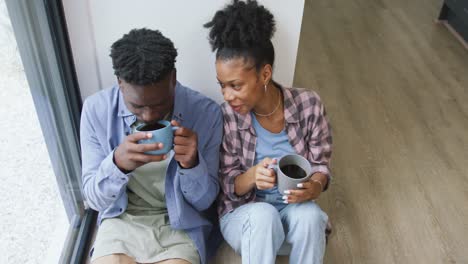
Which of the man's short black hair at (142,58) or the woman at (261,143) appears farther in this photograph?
the woman at (261,143)

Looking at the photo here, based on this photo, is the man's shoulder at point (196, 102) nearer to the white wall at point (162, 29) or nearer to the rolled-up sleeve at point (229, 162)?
the rolled-up sleeve at point (229, 162)

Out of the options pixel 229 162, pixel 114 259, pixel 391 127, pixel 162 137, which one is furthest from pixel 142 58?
pixel 391 127

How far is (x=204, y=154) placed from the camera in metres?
1.49

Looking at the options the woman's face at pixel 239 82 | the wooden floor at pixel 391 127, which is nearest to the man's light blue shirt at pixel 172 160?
the woman's face at pixel 239 82

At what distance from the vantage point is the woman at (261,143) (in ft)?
4.41

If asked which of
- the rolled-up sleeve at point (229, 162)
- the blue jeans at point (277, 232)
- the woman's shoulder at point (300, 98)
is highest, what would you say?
the woman's shoulder at point (300, 98)

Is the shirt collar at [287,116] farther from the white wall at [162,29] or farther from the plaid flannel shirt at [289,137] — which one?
the white wall at [162,29]

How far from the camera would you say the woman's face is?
134 centimetres

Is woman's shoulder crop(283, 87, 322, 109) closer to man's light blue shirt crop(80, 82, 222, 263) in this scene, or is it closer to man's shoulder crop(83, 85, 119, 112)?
man's light blue shirt crop(80, 82, 222, 263)

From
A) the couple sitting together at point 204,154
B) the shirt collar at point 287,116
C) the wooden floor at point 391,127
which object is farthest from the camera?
the wooden floor at point 391,127

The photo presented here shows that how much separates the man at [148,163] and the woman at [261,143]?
0.09 meters

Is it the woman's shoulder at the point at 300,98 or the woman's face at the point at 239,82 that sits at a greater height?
the woman's face at the point at 239,82

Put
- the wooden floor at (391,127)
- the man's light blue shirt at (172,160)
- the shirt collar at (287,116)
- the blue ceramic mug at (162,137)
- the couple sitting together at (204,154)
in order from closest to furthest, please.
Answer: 1. the blue ceramic mug at (162,137)
2. the couple sitting together at (204,154)
3. the man's light blue shirt at (172,160)
4. the shirt collar at (287,116)
5. the wooden floor at (391,127)

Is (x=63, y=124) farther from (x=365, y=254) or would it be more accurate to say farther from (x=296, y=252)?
(x=365, y=254)
